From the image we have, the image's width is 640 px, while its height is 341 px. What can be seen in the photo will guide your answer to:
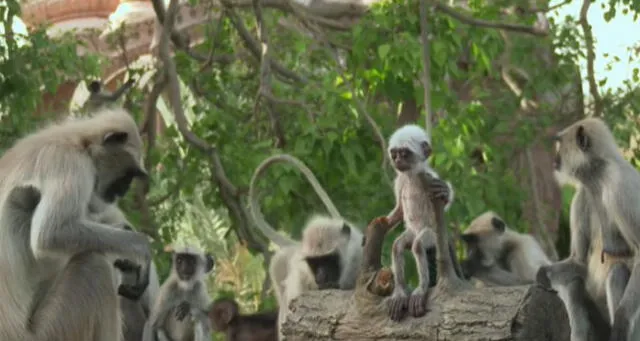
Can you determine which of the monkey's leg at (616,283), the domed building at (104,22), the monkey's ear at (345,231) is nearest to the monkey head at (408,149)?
the monkey's leg at (616,283)

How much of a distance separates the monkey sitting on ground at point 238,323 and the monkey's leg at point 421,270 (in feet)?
8.82

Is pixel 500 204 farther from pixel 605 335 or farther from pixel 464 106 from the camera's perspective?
pixel 605 335

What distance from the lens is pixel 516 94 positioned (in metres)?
12.4

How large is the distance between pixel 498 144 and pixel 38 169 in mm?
5882

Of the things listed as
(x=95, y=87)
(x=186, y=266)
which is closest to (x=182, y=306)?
(x=186, y=266)

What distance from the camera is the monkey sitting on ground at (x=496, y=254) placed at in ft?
27.1

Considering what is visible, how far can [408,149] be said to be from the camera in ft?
18.2

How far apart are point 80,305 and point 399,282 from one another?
1.34m

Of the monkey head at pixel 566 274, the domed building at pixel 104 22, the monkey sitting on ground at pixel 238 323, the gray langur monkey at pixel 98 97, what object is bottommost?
the monkey sitting on ground at pixel 238 323

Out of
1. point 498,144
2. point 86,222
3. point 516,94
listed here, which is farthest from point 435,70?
point 86,222

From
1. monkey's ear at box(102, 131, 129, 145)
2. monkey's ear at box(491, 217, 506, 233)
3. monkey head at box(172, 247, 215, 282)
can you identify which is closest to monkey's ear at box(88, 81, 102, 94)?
monkey head at box(172, 247, 215, 282)

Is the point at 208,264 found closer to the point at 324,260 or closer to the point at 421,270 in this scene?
the point at 324,260

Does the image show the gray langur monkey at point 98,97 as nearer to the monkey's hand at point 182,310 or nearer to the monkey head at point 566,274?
Answer: the monkey's hand at point 182,310

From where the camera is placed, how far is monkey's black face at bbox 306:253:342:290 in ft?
23.9
